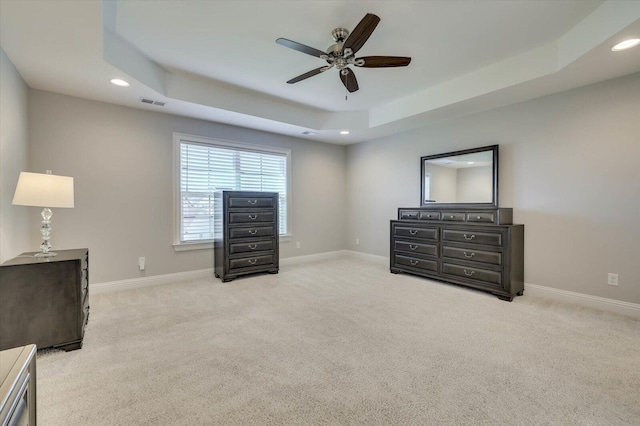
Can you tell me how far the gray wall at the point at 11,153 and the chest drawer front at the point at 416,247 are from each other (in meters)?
4.44

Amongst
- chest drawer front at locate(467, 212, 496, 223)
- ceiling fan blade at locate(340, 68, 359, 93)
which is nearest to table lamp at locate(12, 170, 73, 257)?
ceiling fan blade at locate(340, 68, 359, 93)

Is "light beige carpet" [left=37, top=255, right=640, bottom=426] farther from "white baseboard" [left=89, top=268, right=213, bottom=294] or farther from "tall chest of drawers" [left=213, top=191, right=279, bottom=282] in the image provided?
"tall chest of drawers" [left=213, top=191, right=279, bottom=282]

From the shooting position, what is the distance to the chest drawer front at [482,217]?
354cm

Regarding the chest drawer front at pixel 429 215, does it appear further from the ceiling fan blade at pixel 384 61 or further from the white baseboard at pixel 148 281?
the white baseboard at pixel 148 281

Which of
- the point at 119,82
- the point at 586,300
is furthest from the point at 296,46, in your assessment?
the point at 586,300

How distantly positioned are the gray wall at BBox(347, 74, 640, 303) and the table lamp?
4.66m

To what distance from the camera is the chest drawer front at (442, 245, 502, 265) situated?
3385 millimetres

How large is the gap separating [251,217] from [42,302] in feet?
8.21

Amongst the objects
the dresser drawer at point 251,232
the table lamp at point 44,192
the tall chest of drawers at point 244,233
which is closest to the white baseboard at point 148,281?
the tall chest of drawers at point 244,233

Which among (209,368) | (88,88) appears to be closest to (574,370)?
(209,368)

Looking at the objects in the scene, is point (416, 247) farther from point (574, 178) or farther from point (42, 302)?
point (42, 302)

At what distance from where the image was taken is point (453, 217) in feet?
12.8

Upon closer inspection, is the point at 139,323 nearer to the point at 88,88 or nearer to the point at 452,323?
the point at 88,88

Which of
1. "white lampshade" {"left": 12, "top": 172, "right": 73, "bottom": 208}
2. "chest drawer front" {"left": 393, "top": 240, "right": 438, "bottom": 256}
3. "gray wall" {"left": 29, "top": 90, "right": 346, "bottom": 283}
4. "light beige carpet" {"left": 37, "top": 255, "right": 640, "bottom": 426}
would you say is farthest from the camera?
"chest drawer front" {"left": 393, "top": 240, "right": 438, "bottom": 256}
